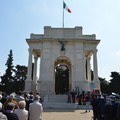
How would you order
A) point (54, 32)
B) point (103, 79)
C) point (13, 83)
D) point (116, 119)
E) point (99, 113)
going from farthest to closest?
1. point (103, 79)
2. point (13, 83)
3. point (54, 32)
4. point (99, 113)
5. point (116, 119)

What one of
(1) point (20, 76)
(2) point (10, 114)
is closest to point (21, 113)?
(2) point (10, 114)

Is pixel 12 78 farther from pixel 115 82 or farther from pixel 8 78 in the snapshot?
pixel 115 82

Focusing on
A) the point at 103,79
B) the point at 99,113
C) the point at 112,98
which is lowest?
the point at 99,113

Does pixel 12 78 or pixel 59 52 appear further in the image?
pixel 12 78

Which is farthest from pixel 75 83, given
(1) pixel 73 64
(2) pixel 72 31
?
(2) pixel 72 31

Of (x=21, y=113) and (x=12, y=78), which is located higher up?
(x=12, y=78)

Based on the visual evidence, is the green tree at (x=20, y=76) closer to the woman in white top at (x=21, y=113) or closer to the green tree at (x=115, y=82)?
the green tree at (x=115, y=82)

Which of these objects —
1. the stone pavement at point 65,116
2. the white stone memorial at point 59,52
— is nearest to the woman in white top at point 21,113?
the stone pavement at point 65,116

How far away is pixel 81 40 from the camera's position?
3697 cm

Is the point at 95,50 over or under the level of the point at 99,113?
over

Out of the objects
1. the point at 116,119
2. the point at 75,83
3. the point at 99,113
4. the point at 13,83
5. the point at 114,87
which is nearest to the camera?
the point at 116,119

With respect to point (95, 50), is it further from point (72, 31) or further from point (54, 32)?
point (54, 32)

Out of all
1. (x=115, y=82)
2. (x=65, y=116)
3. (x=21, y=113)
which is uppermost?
(x=115, y=82)

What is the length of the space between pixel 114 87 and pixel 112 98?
45.2m
